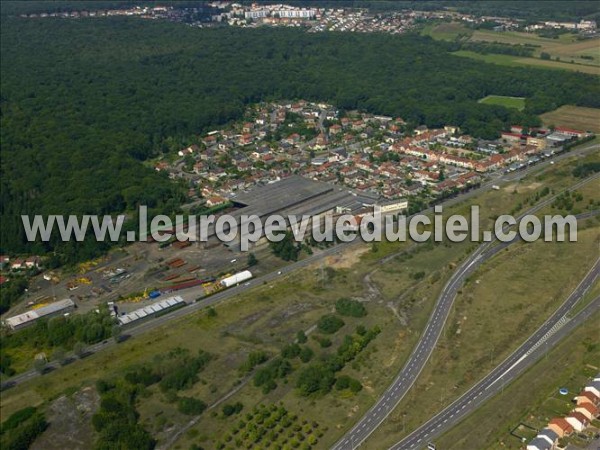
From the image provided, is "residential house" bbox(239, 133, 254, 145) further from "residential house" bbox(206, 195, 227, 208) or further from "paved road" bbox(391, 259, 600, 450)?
"paved road" bbox(391, 259, 600, 450)

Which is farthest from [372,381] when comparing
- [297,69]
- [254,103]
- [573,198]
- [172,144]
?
[297,69]

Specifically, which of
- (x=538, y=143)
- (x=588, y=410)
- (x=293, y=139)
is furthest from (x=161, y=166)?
(x=588, y=410)

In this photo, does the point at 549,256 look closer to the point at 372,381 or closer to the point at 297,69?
the point at 372,381

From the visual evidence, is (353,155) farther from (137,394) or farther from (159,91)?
(137,394)

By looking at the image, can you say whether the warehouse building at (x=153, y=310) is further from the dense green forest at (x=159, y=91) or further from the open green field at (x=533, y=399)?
the open green field at (x=533, y=399)

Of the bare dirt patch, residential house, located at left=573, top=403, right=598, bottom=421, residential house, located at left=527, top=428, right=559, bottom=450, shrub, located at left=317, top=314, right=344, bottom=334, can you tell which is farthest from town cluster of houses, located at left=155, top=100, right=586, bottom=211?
residential house, located at left=527, top=428, right=559, bottom=450
